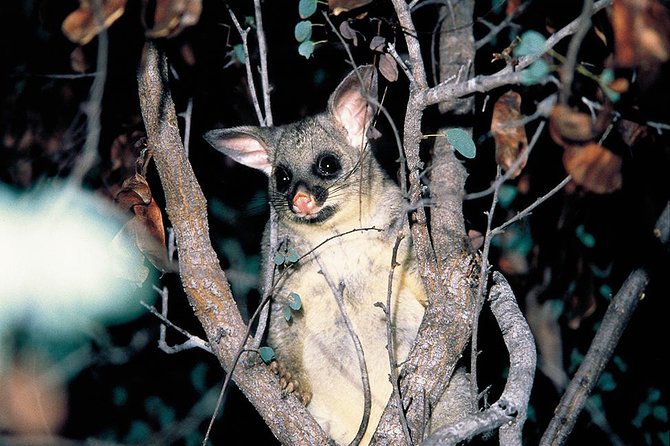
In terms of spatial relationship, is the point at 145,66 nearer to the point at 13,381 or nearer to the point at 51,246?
the point at 51,246

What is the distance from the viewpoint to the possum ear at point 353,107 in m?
2.72

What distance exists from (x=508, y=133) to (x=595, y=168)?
2.24 feet

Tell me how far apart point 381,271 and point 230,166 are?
1670 mm

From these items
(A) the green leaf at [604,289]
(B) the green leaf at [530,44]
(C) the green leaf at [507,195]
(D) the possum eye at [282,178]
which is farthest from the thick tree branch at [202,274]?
(A) the green leaf at [604,289]

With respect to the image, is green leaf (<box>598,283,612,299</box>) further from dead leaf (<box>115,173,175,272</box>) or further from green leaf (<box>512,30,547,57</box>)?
dead leaf (<box>115,173,175,272</box>)

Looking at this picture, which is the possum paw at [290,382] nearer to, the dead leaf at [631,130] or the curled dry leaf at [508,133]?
the curled dry leaf at [508,133]

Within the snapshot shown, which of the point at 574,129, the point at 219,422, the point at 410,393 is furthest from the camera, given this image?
the point at 219,422

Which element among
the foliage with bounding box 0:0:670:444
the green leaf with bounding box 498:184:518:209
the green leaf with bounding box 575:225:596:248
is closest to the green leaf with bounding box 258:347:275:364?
the foliage with bounding box 0:0:670:444

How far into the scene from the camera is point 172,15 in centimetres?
161

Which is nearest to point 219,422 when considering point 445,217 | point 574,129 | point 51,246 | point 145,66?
point 51,246

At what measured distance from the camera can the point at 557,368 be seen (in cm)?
373

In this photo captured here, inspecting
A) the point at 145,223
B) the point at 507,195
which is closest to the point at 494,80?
the point at 145,223

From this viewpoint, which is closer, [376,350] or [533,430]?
[376,350]

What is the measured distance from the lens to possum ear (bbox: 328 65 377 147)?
272cm
